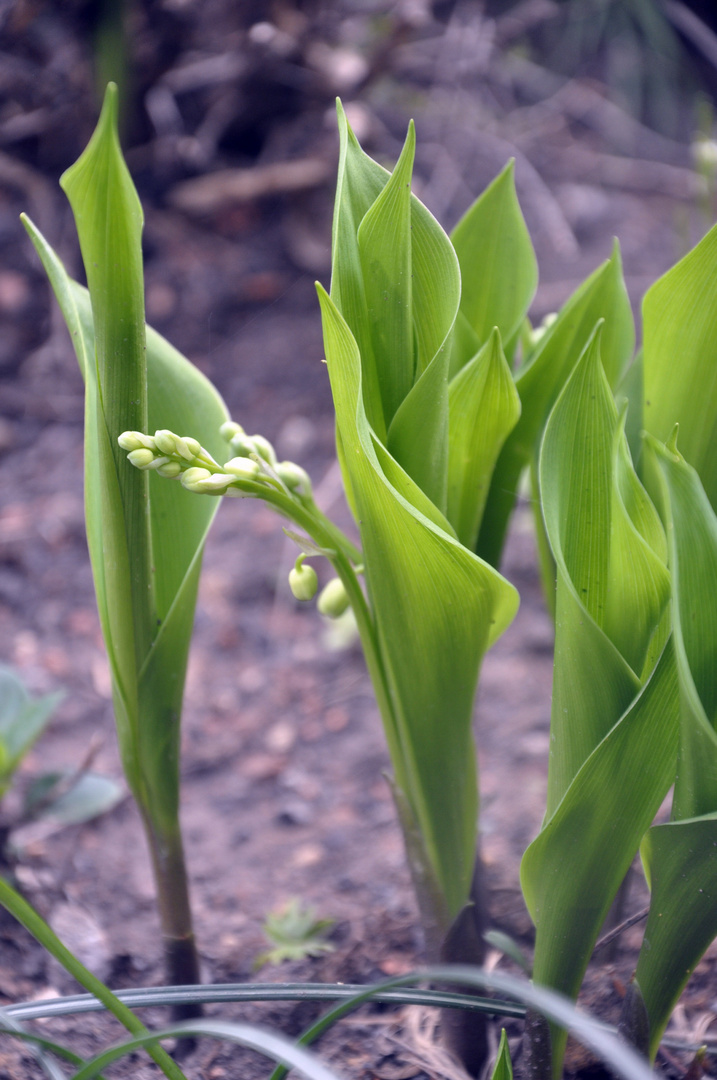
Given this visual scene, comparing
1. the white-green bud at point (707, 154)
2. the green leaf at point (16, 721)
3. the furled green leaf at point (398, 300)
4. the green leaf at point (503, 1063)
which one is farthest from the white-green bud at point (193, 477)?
the white-green bud at point (707, 154)

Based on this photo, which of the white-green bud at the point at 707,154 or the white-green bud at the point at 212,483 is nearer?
the white-green bud at the point at 212,483

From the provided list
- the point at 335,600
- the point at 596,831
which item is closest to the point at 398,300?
the point at 335,600

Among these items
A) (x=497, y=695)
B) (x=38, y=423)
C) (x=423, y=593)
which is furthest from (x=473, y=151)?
(x=423, y=593)

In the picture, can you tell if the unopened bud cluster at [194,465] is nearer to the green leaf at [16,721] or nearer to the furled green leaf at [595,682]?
the furled green leaf at [595,682]

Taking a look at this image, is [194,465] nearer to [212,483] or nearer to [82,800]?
[212,483]

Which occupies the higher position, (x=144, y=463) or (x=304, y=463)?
(x=144, y=463)

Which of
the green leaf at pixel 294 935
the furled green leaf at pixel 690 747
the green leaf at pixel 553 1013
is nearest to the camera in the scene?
the green leaf at pixel 553 1013

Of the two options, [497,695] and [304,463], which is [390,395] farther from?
[304,463]
